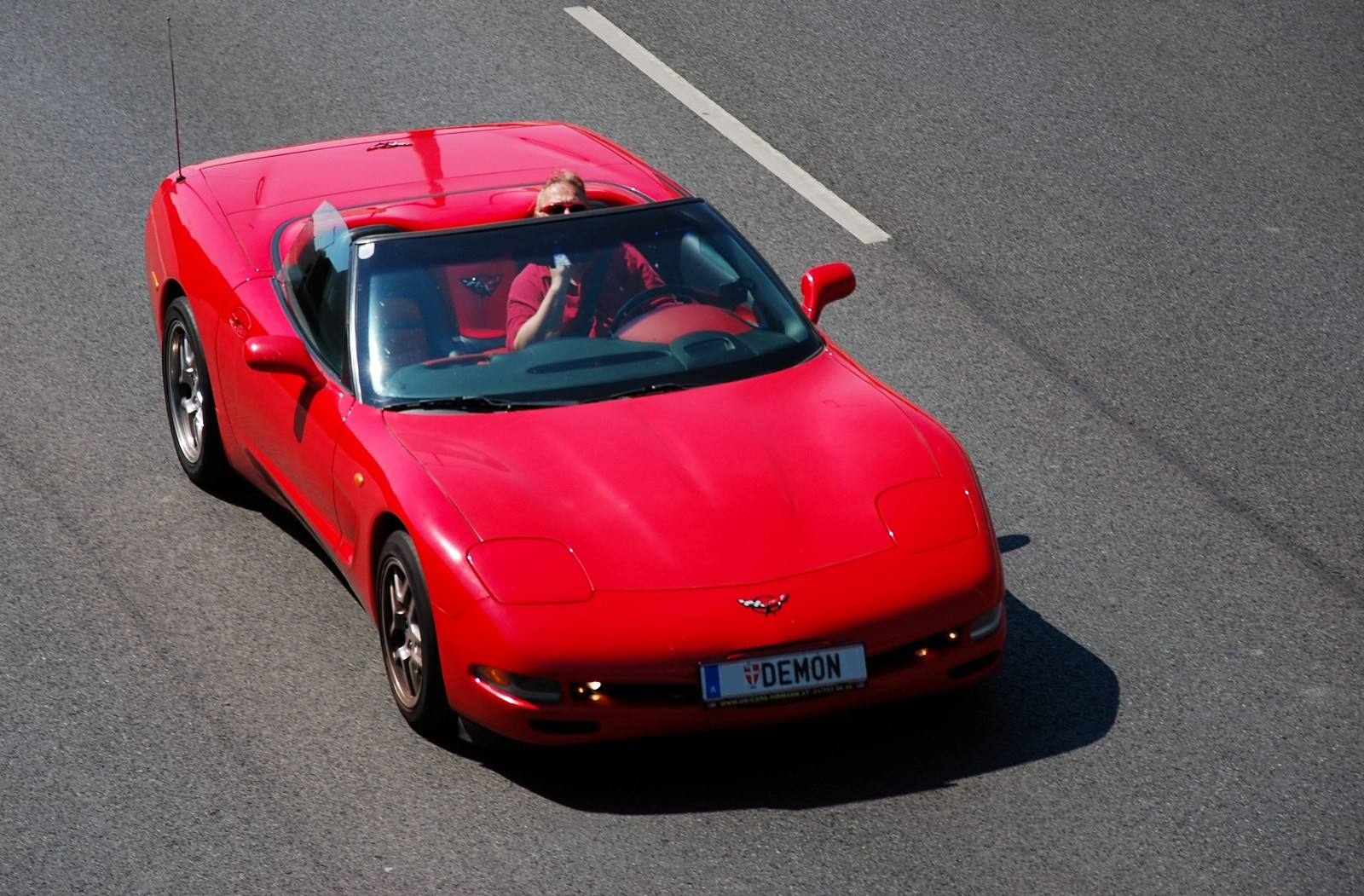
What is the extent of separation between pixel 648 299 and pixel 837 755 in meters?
1.76

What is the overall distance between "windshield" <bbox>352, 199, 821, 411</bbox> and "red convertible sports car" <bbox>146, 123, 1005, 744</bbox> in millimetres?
11

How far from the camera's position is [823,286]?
627 centimetres

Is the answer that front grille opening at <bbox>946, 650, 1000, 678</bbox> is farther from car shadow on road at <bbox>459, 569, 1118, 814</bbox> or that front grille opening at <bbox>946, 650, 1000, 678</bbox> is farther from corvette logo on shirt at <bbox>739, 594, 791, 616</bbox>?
corvette logo on shirt at <bbox>739, 594, 791, 616</bbox>

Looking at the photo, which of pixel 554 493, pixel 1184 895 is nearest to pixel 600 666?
pixel 554 493

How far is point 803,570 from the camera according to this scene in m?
4.84

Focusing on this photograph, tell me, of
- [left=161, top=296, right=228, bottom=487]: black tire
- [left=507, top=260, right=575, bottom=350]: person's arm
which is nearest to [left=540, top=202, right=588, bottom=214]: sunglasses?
[left=507, top=260, right=575, bottom=350]: person's arm

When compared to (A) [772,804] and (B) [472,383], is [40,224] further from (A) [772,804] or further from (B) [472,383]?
(A) [772,804]

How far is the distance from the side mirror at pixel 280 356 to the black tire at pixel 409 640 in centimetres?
82

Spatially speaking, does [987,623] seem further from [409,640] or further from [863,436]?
[409,640]

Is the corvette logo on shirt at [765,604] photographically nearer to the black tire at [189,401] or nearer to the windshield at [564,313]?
the windshield at [564,313]

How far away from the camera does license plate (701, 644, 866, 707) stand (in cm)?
466

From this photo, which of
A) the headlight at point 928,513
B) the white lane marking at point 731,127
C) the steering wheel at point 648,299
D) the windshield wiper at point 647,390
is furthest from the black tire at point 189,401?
the white lane marking at point 731,127

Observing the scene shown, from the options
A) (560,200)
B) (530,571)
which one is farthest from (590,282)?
(530,571)

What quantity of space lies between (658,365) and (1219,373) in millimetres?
3209
